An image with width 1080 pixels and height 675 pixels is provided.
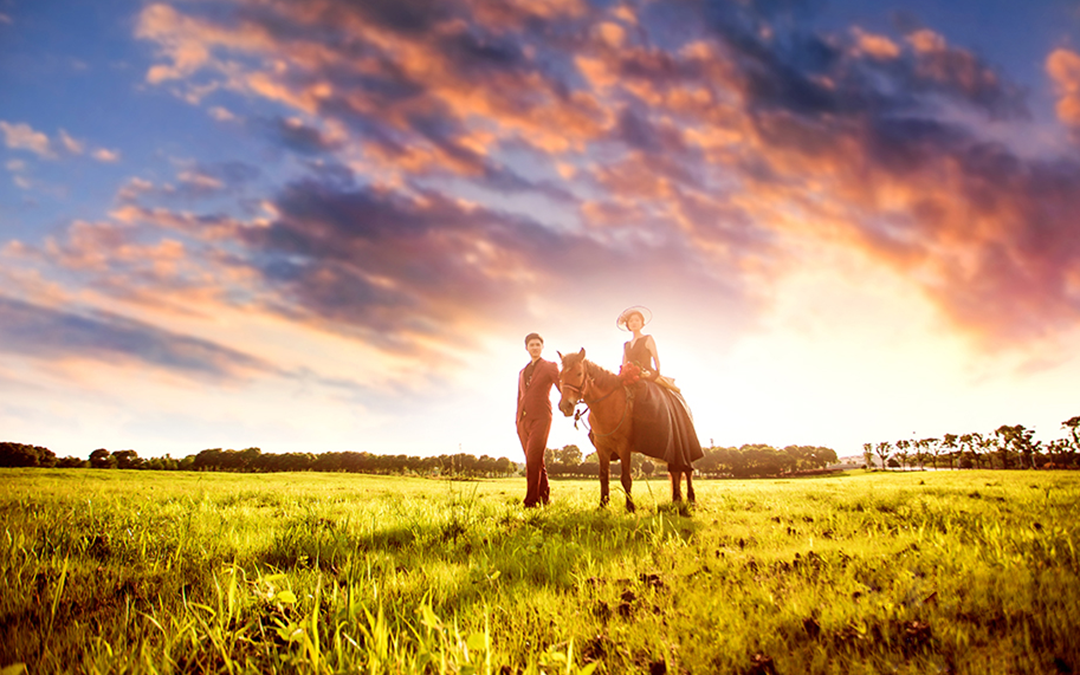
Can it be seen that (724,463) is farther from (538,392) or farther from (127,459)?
(127,459)

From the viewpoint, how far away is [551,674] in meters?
2.14

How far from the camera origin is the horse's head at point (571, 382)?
29.5 ft

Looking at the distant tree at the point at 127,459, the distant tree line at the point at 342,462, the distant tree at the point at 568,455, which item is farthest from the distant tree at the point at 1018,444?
the distant tree at the point at 127,459

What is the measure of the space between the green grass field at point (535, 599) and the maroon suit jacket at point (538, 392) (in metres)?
4.45

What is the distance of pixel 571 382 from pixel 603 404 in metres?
0.97

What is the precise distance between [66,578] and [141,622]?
1417mm

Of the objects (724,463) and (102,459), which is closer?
(102,459)

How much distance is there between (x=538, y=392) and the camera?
10.2 meters

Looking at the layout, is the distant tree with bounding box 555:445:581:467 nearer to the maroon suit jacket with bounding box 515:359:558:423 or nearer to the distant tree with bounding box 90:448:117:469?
the distant tree with bounding box 90:448:117:469

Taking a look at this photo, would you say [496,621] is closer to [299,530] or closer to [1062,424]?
[299,530]

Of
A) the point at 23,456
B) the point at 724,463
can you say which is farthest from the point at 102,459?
the point at 724,463

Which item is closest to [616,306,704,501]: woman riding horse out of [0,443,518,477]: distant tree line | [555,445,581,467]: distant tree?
[0,443,518,477]: distant tree line

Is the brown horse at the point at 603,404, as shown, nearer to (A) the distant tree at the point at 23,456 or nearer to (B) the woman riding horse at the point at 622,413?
(B) the woman riding horse at the point at 622,413

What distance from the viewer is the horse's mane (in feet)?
30.3
